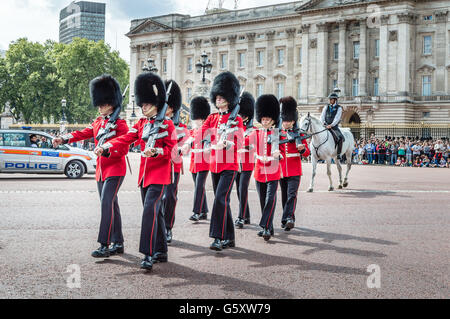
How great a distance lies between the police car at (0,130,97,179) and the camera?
1712cm

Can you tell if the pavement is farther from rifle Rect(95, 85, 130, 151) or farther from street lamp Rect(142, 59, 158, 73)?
street lamp Rect(142, 59, 158, 73)

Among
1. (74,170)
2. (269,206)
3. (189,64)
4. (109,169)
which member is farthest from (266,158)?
(189,64)

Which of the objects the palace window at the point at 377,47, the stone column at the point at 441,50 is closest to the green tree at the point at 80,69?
the palace window at the point at 377,47

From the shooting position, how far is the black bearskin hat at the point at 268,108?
7.68 metres

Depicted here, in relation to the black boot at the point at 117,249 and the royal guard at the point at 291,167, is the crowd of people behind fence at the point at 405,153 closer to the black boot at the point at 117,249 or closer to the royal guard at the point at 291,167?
the royal guard at the point at 291,167

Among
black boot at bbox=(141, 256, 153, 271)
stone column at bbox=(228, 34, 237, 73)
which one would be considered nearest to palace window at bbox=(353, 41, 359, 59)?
stone column at bbox=(228, 34, 237, 73)

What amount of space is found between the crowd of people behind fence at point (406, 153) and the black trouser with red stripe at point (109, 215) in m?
28.2

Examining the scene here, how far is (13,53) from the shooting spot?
227 ft

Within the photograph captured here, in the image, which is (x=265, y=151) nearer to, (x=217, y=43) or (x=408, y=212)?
(x=408, y=212)

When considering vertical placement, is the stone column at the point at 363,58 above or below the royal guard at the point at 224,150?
above

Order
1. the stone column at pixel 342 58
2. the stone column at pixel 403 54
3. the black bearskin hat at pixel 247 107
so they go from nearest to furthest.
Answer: the black bearskin hat at pixel 247 107, the stone column at pixel 403 54, the stone column at pixel 342 58

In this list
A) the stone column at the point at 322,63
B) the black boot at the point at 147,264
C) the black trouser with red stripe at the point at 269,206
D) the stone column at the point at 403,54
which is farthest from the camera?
the stone column at the point at 322,63

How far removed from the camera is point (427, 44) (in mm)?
51469
